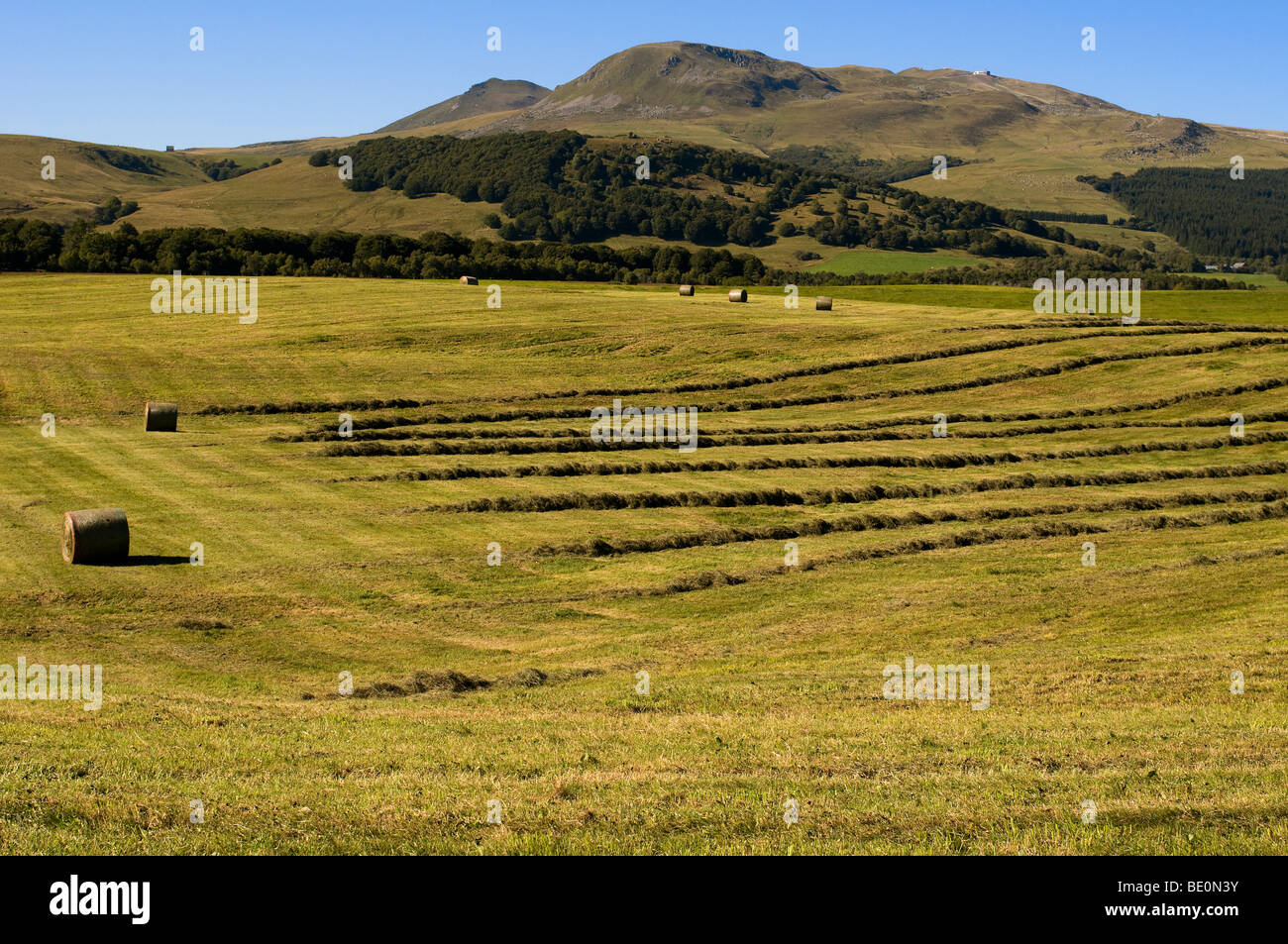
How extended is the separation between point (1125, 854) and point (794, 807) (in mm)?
2889

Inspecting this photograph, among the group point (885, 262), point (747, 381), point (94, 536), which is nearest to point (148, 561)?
point (94, 536)

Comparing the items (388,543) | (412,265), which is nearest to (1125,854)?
(388,543)

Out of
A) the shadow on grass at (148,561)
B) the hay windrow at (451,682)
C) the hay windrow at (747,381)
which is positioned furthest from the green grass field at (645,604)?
the shadow on grass at (148,561)

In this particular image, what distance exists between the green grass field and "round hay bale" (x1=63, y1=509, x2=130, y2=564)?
45 centimetres

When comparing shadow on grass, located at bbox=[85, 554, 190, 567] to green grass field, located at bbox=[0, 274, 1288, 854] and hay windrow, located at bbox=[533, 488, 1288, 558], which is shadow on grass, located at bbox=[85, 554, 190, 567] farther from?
hay windrow, located at bbox=[533, 488, 1288, 558]

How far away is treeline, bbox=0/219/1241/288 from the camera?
101500mm

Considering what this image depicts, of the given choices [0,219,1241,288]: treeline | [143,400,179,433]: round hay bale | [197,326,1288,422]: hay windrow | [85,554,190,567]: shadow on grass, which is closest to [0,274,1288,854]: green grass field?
[197,326,1288,422]: hay windrow

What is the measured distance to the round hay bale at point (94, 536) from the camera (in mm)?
26203

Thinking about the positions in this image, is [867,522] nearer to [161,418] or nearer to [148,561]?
[148,561]

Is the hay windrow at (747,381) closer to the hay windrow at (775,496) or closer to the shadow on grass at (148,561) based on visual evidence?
the hay windrow at (775,496)

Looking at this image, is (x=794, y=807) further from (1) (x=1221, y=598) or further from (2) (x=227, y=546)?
(2) (x=227, y=546)

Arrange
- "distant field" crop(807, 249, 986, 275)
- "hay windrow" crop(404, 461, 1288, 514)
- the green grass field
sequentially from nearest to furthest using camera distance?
the green grass field
"hay windrow" crop(404, 461, 1288, 514)
"distant field" crop(807, 249, 986, 275)

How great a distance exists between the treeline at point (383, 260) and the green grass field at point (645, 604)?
39264 millimetres

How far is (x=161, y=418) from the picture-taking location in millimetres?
47688
